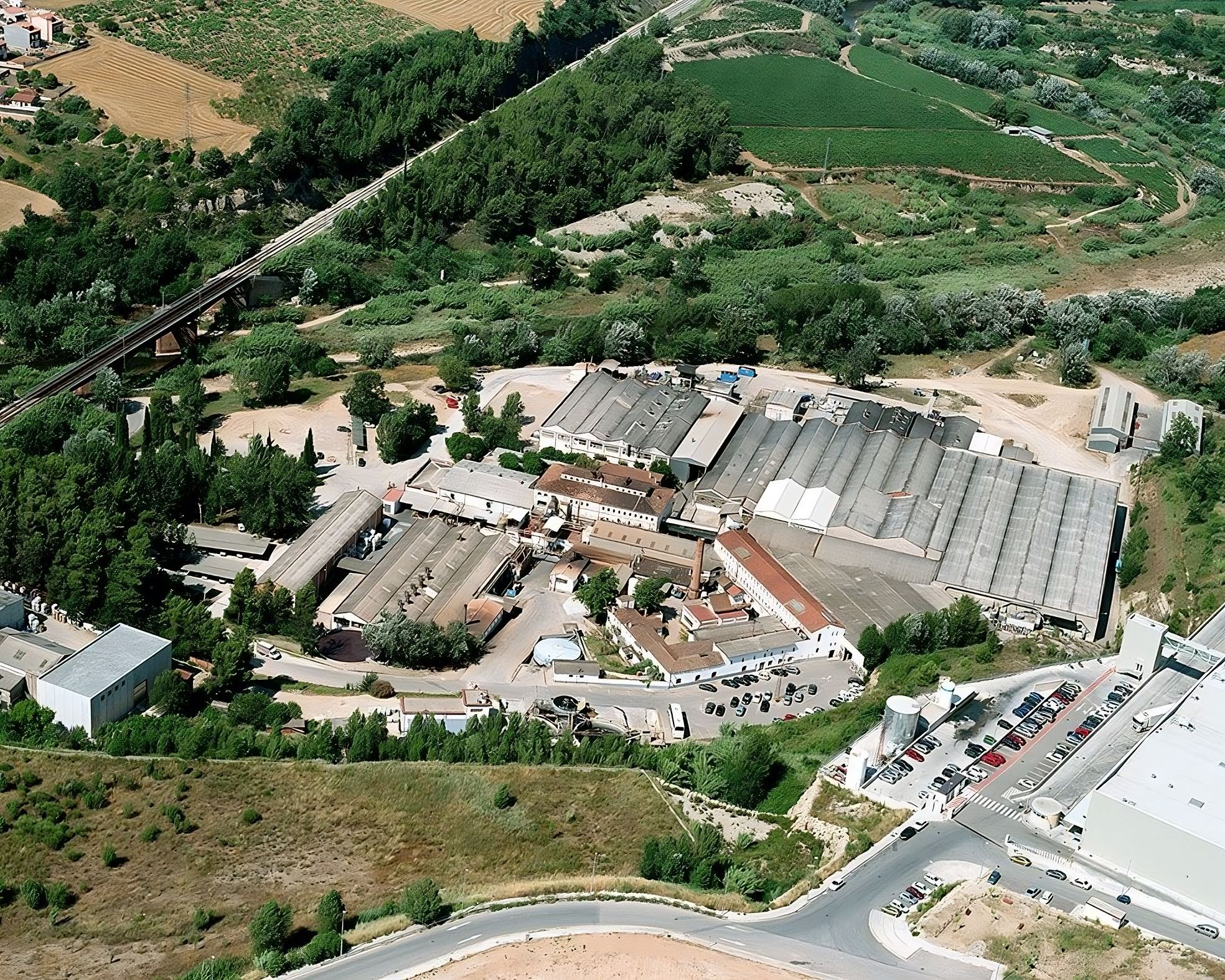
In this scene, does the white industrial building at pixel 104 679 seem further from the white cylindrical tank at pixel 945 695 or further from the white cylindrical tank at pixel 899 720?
the white cylindrical tank at pixel 945 695

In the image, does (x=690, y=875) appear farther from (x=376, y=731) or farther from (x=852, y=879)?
(x=376, y=731)

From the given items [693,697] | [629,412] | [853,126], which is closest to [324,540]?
[693,697]

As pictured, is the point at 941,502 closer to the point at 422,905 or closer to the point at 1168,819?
the point at 1168,819

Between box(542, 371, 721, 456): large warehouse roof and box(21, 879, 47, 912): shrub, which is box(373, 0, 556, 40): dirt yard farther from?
box(21, 879, 47, 912): shrub

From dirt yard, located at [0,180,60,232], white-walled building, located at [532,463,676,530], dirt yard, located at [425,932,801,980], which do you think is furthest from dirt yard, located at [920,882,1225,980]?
dirt yard, located at [0,180,60,232]

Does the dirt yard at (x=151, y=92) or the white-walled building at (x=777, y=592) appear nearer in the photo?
the white-walled building at (x=777, y=592)

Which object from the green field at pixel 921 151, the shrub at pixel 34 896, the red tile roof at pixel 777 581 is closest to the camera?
the shrub at pixel 34 896

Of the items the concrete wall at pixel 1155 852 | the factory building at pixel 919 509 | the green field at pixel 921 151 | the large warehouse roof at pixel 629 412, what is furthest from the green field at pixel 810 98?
the concrete wall at pixel 1155 852
